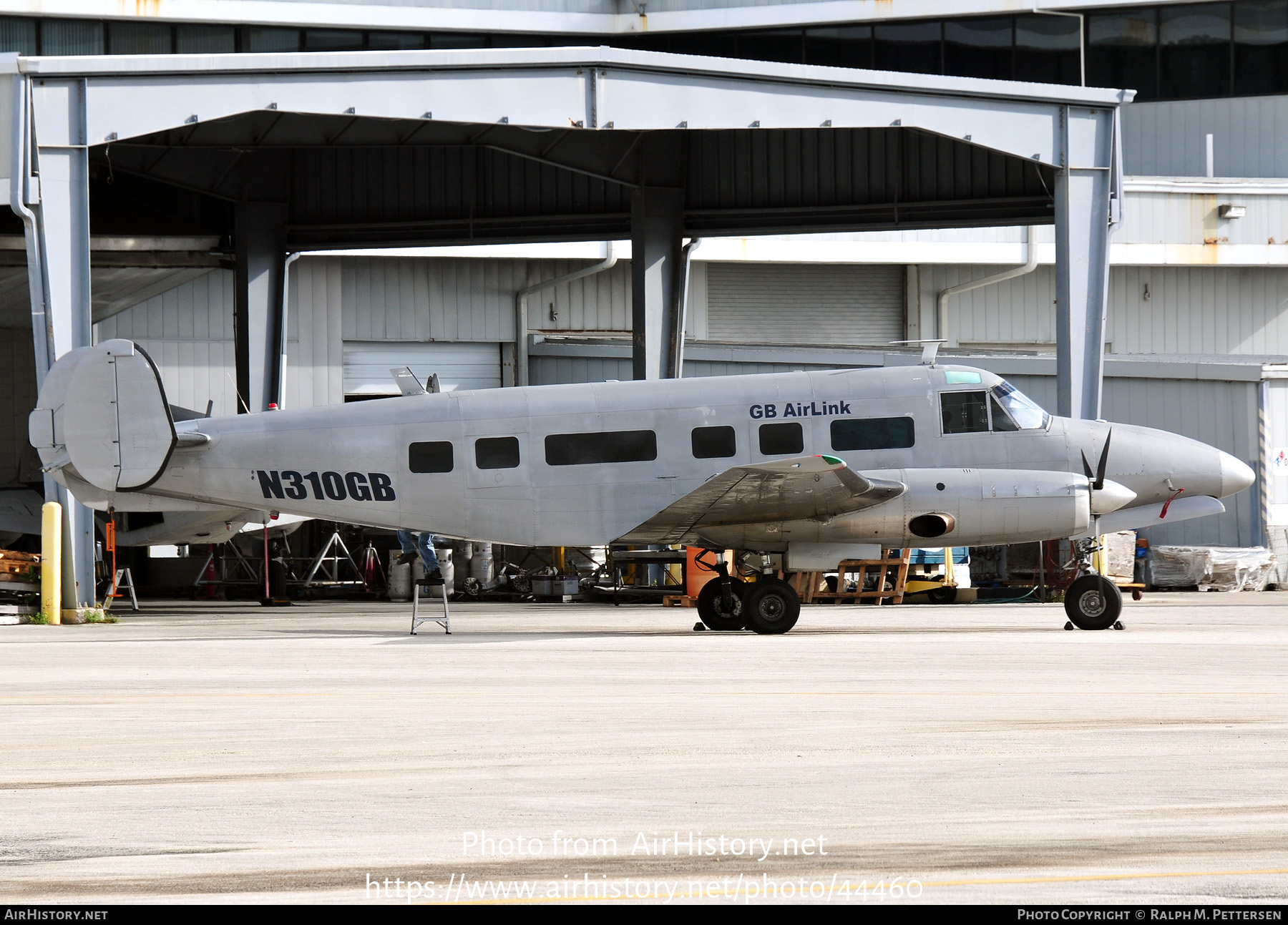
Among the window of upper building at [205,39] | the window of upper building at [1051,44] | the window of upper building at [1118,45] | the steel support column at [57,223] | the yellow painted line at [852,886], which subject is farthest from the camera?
the window of upper building at [1118,45]

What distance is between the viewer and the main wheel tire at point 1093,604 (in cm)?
1573

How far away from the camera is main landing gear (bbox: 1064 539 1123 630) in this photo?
15.7m

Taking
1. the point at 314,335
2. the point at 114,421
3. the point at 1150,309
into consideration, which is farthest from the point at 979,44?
the point at 114,421

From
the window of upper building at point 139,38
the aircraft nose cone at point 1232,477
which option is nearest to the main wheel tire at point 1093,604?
the aircraft nose cone at point 1232,477

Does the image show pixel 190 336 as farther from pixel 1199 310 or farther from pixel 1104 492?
pixel 1199 310

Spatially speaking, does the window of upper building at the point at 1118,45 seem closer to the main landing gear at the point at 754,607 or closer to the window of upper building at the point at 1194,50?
the window of upper building at the point at 1194,50

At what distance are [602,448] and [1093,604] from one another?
615 centimetres

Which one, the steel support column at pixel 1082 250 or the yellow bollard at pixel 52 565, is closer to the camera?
the yellow bollard at pixel 52 565

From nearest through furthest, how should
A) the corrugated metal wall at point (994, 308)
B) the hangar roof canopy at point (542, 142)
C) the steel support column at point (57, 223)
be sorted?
the steel support column at point (57, 223), the hangar roof canopy at point (542, 142), the corrugated metal wall at point (994, 308)

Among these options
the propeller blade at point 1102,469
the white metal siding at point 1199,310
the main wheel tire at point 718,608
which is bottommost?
the main wheel tire at point 718,608

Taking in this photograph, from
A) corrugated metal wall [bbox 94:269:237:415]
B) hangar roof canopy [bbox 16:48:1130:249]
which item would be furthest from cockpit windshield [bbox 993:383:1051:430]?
corrugated metal wall [bbox 94:269:237:415]

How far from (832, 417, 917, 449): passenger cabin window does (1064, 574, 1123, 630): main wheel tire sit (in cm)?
267

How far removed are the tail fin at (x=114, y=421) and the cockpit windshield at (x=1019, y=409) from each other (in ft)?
33.1

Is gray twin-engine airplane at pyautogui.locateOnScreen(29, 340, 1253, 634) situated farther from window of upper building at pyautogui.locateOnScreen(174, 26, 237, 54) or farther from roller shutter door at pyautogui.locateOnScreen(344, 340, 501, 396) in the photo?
window of upper building at pyautogui.locateOnScreen(174, 26, 237, 54)
